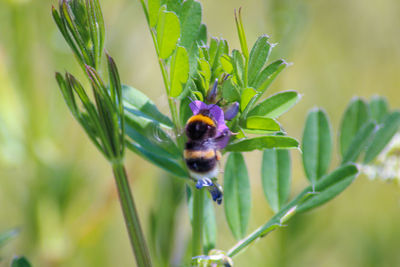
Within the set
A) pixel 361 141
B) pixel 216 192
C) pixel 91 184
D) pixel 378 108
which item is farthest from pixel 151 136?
pixel 91 184

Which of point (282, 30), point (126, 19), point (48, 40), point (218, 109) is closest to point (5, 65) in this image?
point (48, 40)

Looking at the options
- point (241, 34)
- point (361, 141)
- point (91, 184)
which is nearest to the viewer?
point (241, 34)

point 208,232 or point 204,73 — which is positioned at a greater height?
point 204,73

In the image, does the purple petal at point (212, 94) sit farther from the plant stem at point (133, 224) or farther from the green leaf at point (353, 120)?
the green leaf at point (353, 120)

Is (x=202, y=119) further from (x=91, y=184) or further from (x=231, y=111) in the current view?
(x=91, y=184)

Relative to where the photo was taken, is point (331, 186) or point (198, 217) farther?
point (331, 186)

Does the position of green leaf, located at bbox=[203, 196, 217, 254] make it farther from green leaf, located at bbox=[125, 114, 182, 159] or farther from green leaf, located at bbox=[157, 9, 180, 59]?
green leaf, located at bbox=[157, 9, 180, 59]

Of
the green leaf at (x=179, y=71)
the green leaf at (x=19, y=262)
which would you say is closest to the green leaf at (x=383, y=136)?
the green leaf at (x=179, y=71)
